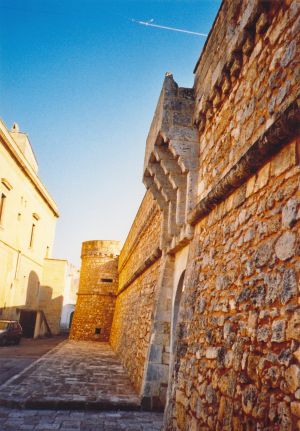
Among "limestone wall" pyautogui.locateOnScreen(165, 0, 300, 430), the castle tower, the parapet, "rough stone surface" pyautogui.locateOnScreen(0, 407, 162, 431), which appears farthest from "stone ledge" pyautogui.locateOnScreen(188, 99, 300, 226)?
the parapet

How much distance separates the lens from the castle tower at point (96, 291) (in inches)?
757

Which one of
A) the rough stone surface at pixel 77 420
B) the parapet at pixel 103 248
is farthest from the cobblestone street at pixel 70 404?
the parapet at pixel 103 248

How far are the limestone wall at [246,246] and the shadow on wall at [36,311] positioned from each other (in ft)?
48.7

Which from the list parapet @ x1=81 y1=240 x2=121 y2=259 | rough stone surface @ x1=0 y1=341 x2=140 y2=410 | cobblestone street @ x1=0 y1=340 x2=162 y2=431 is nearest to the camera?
cobblestone street @ x1=0 y1=340 x2=162 y2=431

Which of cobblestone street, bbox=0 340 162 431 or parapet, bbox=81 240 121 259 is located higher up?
parapet, bbox=81 240 121 259

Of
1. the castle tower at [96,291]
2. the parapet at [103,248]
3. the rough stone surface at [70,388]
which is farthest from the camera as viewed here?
the parapet at [103,248]

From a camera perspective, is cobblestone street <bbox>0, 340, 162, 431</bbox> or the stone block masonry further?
cobblestone street <bbox>0, 340, 162, 431</bbox>

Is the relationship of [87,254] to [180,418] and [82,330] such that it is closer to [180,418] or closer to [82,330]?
[82,330]

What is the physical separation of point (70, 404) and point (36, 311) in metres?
15.4

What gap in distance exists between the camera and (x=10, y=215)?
16734mm

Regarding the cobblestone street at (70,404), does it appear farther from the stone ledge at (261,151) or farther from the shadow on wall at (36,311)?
the shadow on wall at (36,311)

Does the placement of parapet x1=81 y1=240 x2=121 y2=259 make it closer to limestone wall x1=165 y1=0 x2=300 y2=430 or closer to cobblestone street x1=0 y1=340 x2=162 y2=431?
cobblestone street x1=0 y1=340 x2=162 y2=431

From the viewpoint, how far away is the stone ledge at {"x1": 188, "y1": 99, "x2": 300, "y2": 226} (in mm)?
2070

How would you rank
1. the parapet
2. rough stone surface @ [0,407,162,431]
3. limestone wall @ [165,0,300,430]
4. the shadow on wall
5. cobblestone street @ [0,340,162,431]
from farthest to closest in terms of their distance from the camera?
the parapet → the shadow on wall → cobblestone street @ [0,340,162,431] → rough stone surface @ [0,407,162,431] → limestone wall @ [165,0,300,430]
